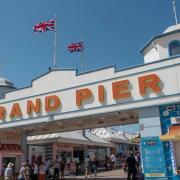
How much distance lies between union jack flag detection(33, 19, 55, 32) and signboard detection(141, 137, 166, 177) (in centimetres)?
1196

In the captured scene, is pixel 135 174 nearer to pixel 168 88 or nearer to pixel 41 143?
pixel 168 88

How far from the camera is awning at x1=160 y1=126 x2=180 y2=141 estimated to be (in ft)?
45.9

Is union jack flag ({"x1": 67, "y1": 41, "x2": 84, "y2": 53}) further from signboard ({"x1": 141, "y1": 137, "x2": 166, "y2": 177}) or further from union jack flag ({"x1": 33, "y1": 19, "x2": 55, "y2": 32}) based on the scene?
signboard ({"x1": 141, "y1": 137, "x2": 166, "y2": 177})

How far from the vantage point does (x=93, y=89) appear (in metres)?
17.6

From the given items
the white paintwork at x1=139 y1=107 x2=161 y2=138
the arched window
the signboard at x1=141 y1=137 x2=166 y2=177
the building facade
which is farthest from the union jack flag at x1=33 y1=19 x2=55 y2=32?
the signboard at x1=141 y1=137 x2=166 y2=177

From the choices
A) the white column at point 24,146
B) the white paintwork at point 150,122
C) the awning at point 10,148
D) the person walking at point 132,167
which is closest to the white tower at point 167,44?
the white paintwork at point 150,122

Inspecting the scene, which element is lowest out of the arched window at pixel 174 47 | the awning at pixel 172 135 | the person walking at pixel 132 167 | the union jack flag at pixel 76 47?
the person walking at pixel 132 167

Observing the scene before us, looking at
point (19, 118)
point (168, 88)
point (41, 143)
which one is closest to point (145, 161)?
point (168, 88)

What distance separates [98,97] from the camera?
17297mm

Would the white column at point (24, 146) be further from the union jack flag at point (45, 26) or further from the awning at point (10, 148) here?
the union jack flag at point (45, 26)

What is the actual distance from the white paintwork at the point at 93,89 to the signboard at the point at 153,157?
183cm

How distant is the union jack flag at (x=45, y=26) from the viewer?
2312cm

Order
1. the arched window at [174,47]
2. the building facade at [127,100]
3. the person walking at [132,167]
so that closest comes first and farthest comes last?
1. the building facade at [127,100]
2. the person walking at [132,167]
3. the arched window at [174,47]

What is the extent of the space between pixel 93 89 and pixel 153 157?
5.09 m
